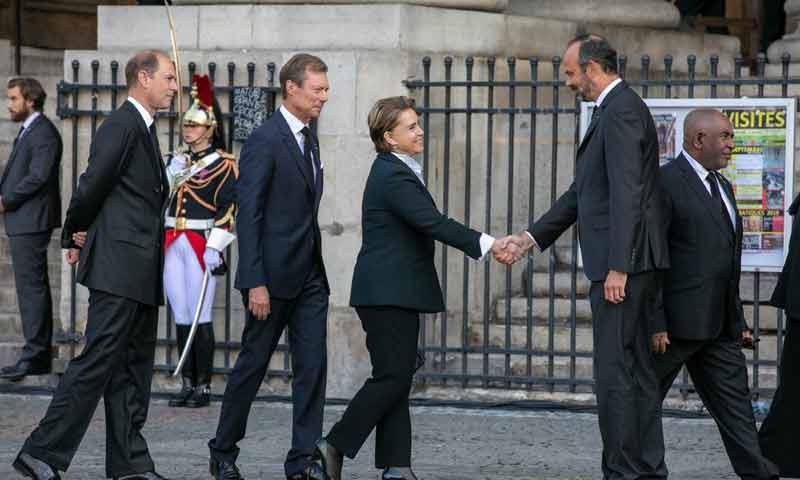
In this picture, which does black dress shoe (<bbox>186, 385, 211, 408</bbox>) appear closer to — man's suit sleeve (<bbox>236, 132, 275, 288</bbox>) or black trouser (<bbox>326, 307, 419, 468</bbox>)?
man's suit sleeve (<bbox>236, 132, 275, 288</bbox>)

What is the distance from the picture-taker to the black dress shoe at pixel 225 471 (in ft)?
27.2

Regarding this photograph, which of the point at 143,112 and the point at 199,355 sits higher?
the point at 143,112

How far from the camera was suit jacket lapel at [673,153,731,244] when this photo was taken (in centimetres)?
812

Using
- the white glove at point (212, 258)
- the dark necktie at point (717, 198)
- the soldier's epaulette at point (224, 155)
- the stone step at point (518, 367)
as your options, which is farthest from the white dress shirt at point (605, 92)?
the soldier's epaulette at point (224, 155)

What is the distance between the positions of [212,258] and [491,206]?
234cm

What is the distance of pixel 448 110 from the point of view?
11.3 m

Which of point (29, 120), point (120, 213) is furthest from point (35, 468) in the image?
point (29, 120)

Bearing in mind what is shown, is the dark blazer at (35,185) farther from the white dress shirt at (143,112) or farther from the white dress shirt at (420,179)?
the white dress shirt at (420,179)

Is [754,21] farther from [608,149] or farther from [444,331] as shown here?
[608,149]

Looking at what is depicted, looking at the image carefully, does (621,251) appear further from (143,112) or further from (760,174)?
(760,174)

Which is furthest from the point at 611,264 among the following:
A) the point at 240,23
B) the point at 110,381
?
the point at 240,23

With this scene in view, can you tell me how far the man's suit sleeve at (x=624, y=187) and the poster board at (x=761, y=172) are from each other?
3.09 meters

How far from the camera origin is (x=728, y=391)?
813cm

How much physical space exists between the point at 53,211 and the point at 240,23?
1862mm
